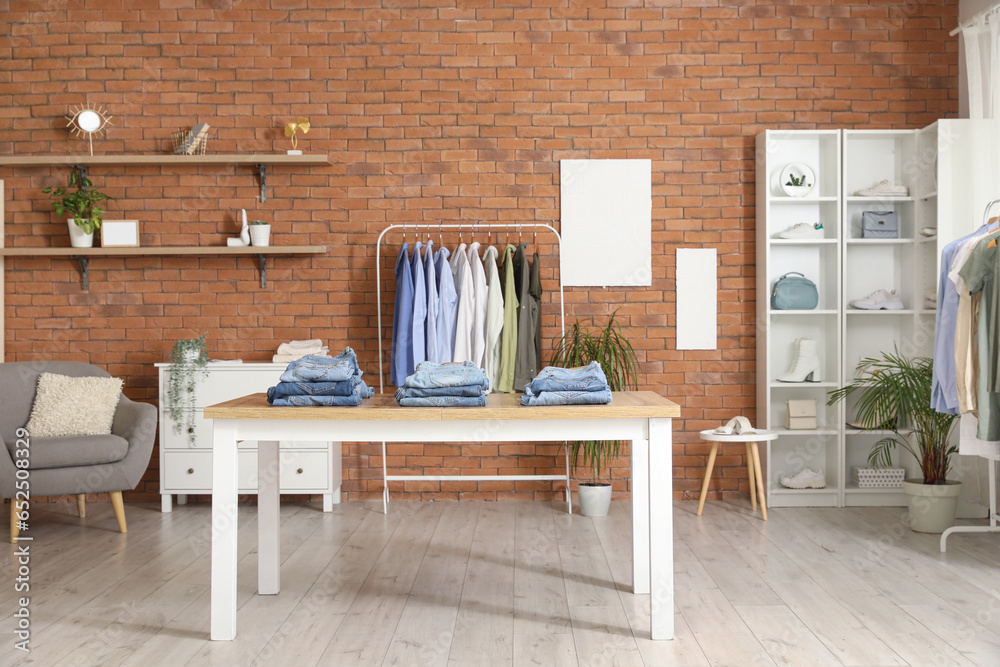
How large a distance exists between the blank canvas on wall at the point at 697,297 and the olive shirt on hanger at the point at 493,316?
3.82 feet

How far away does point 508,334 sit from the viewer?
489 centimetres

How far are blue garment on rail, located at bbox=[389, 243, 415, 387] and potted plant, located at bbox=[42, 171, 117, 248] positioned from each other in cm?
195

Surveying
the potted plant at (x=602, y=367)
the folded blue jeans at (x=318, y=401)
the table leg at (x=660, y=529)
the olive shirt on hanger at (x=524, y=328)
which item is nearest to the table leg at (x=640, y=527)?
the table leg at (x=660, y=529)

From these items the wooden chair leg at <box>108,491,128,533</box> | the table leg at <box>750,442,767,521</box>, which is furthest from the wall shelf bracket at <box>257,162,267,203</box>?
the table leg at <box>750,442,767,521</box>

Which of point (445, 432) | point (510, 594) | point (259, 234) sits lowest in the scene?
point (510, 594)

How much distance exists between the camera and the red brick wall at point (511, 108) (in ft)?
17.0

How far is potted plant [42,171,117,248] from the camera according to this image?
5.04m

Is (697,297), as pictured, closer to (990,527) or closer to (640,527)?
(990,527)

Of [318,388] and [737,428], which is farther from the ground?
[318,388]

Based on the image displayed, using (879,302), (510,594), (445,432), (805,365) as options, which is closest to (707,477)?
(805,365)

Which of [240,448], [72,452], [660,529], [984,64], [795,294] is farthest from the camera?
[795,294]

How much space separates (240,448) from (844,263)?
374cm

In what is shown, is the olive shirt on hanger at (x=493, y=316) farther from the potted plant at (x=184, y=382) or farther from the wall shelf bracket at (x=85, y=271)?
the wall shelf bracket at (x=85, y=271)

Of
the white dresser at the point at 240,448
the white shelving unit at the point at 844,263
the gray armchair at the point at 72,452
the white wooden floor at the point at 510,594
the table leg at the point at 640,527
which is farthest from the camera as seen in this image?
the white shelving unit at the point at 844,263
